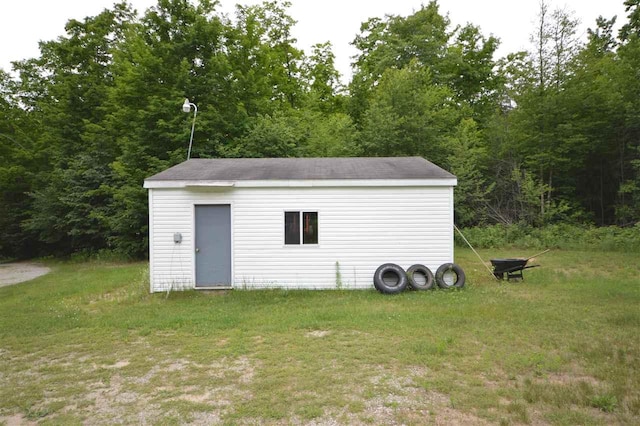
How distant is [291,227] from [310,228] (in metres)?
0.45

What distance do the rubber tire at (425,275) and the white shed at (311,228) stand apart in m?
0.24

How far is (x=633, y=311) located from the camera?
6.39 meters

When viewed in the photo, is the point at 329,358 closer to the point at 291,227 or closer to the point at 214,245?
the point at 291,227

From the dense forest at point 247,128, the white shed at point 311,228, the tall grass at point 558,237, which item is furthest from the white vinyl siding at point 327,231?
the tall grass at point 558,237

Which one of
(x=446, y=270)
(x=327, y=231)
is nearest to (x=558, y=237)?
(x=446, y=270)

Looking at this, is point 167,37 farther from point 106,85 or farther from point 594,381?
point 594,381

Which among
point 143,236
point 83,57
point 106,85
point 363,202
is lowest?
point 143,236

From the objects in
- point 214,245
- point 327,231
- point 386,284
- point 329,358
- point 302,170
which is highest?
point 302,170

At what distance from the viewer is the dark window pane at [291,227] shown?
8.91 meters

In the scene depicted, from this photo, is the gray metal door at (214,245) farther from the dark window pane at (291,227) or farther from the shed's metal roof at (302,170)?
the dark window pane at (291,227)

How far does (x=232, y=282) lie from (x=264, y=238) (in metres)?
1.28

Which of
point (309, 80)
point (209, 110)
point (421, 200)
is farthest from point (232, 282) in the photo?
point (309, 80)

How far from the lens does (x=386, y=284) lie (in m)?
8.65

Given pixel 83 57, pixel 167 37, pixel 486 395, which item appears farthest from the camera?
pixel 83 57
